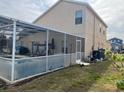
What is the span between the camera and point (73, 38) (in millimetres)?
15344

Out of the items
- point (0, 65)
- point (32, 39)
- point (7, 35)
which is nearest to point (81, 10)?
point (32, 39)

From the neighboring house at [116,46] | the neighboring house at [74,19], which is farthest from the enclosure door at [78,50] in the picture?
the neighboring house at [116,46]

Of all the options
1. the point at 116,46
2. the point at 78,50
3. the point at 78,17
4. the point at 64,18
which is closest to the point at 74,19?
the point at 78,17

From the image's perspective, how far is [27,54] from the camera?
1105 centimetres

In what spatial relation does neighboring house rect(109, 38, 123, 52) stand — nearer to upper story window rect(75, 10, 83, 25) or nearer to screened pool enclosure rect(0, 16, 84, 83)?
upper story window rect(75, 10, 83, 25)

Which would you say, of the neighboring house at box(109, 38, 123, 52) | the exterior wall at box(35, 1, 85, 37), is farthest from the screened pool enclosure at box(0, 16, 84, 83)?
the neighboring house at box(109, 38, 123, 52)

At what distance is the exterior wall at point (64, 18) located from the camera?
18.2 m

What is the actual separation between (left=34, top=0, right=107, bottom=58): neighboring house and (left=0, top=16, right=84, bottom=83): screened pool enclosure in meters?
2.64

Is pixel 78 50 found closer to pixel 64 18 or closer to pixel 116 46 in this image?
pixel 64 18

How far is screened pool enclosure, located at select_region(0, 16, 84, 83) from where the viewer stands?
7.56 m

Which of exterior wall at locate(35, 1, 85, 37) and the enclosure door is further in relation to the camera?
exterior wall at locate(35, 1, 85, 37)

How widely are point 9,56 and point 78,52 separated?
894 centimetres

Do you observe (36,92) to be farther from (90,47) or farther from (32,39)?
(90,47)

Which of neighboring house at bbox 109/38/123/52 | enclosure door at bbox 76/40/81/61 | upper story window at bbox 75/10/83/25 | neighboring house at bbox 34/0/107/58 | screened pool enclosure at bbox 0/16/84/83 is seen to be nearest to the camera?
screened pool enclosure at bbox 0/16/84/83
